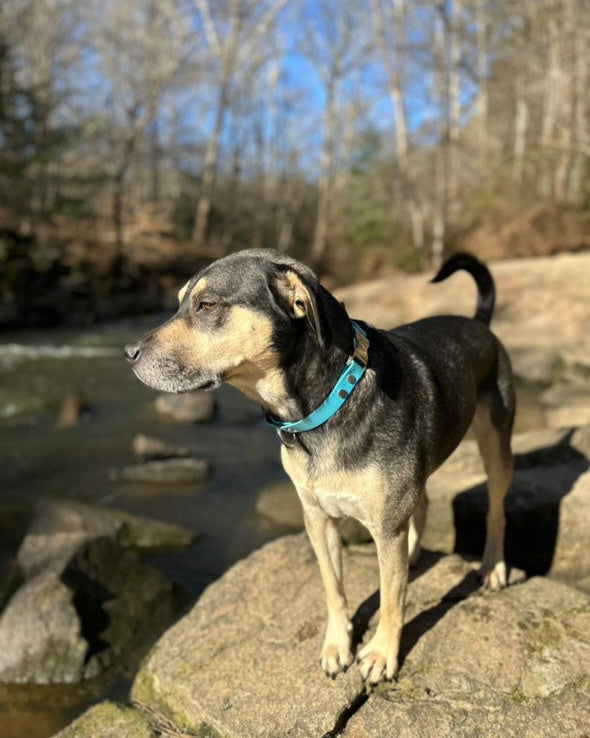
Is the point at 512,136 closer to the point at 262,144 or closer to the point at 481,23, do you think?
the point at 481,23

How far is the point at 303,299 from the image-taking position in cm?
294

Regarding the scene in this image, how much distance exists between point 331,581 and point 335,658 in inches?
15.0

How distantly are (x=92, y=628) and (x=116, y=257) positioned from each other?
73.6 feet

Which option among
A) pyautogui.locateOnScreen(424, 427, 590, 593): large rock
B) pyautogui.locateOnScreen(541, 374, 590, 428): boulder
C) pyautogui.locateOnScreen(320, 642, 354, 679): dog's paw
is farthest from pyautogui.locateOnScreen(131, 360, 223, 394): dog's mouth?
pyautogui.locateOnScreen(541, 374, 590, 428): boulder

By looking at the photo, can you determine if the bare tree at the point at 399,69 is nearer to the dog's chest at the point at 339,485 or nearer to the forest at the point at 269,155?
the forest at the point at 269,155

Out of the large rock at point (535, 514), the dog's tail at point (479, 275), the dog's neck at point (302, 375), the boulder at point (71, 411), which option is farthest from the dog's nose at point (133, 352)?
the boulder at point (71, 411)

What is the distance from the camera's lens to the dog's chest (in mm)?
3094

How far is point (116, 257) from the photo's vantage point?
83.0 ft

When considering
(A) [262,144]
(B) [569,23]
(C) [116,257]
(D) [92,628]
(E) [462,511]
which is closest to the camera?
Result: (D) [92,628]

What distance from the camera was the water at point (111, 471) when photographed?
4164 millimetres

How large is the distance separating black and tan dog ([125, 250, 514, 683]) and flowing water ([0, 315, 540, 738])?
6.26ft

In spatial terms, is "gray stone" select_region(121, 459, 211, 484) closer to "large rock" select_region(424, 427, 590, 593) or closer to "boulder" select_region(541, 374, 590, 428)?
"large rock" select_region(424, 427, 590, 593)

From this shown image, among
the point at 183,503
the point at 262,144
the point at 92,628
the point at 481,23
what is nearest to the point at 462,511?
the point at 92,628

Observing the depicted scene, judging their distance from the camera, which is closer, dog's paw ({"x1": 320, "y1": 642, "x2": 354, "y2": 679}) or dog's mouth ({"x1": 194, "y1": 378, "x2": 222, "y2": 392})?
dog's mouth ({"x1": 194, "y1": 378, "x2": 222, "y2": 392})
